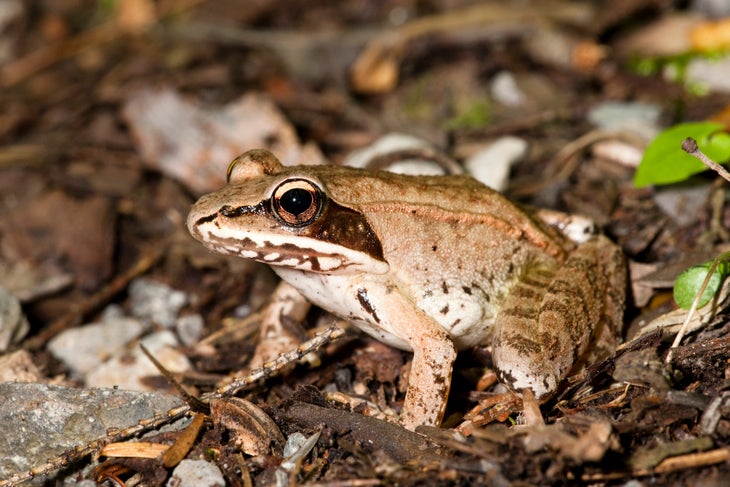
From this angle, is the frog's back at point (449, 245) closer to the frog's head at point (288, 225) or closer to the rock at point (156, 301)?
the frog's head at point (288, 225)

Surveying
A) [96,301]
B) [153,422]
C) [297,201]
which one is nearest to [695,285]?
[297,201]

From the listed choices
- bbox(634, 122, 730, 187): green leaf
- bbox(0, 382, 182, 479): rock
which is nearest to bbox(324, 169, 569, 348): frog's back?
bbox(634, 122, 730, 187): green leaf

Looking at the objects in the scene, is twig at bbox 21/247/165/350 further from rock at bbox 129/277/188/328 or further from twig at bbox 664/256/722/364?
twig at bbox 664/256/722/364

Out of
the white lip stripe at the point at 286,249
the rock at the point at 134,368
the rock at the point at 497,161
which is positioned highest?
the white lip stripe at the point at 286,249

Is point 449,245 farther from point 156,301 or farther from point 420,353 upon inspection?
point 156,301

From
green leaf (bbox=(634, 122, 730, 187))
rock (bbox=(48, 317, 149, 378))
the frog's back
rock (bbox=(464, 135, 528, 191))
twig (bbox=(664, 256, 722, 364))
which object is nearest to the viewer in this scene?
twig (bbox=(664, 256, 722, 364))

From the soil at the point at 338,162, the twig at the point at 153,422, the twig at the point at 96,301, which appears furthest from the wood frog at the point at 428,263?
the twig at the point at 96,301
